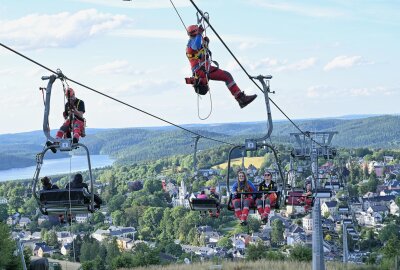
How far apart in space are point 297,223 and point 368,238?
20.2 m

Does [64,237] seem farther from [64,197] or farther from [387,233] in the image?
[64,197]

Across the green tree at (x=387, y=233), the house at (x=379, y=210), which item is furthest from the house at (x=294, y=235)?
the house at (x=379, y=210)

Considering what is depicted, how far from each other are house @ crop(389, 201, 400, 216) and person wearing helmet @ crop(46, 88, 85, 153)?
311 ft

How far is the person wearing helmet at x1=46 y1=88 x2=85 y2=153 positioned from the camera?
12.3 meters

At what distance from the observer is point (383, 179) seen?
141 metres

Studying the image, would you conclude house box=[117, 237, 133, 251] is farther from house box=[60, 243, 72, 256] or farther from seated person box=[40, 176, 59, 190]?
seated person box=[40, 176, 59, 190]

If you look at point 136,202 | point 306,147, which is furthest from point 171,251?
point 306,147

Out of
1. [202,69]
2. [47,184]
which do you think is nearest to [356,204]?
[202,69]

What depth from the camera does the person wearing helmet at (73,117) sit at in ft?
40.4

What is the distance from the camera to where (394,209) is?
105875 millimetres

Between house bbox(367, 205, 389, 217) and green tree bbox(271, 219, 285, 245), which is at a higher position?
house bbox(367, 205, 389, 217)

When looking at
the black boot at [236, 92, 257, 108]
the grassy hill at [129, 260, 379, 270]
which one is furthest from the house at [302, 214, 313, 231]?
the black boot at [236, 92, 257, 108]

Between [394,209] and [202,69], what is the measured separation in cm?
9857

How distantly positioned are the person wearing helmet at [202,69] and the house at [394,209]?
93717 mm
